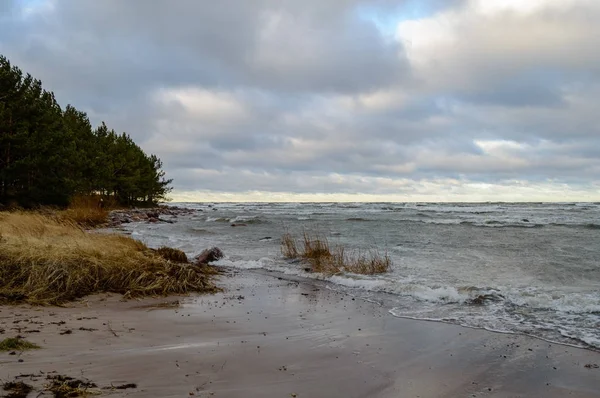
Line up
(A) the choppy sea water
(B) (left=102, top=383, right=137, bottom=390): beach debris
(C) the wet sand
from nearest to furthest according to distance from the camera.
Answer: (B) (left=102, top=383, right=137, bottom=390): beach debris
(C) the wet sand
(A) the choppy sea water

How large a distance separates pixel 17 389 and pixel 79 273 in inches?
189

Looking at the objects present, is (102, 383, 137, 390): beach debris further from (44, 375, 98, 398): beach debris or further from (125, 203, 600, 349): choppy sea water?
(125, 203, 600, 349): choppy sea water

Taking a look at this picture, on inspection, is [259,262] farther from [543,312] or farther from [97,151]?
[97,151]

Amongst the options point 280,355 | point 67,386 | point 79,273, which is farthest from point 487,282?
point 67,386

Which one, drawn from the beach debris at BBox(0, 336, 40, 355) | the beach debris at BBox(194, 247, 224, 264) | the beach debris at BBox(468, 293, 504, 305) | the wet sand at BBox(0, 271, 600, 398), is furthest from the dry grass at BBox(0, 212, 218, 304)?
the beach debris at BBox(468, 293, 504, 305)

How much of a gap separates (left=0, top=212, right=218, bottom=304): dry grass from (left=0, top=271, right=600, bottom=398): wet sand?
0.64 metres

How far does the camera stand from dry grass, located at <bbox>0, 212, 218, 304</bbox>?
6.93 meters

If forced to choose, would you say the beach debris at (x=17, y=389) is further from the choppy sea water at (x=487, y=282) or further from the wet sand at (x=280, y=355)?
the choppy sea water at (x=487, y=282)

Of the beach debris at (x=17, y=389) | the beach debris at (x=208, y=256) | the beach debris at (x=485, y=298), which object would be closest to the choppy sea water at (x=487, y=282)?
the beach debris at (x=485, y=298)

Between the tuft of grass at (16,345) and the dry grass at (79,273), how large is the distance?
229cm

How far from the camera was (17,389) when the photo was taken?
10.7ft

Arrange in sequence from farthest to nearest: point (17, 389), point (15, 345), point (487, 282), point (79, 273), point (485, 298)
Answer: point (487, 282) → point (485, 298) → point (79, 273) → point (15, 345) → point (17, 389)

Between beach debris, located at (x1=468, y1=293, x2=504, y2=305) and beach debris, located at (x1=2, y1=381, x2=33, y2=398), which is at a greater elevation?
beach debris, located at (x1=2, y1=381, x2=33, y2=398)

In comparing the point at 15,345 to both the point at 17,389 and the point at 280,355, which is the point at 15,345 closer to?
the point at 17,389
